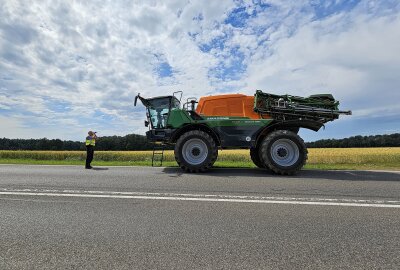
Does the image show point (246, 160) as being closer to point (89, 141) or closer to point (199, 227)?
point (89, 141)

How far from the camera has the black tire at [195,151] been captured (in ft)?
30.6

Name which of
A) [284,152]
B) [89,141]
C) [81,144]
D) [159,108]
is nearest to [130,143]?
[81,144]

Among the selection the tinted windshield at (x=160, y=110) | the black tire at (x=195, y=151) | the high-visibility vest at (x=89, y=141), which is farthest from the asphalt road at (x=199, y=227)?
the high-visibility vest at (x=89, y=141)

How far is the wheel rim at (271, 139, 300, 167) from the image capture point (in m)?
9.12

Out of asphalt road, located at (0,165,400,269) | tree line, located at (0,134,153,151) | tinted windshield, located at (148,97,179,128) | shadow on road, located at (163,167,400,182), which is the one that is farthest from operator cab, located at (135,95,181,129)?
tree line, located at (0,134,153,151)

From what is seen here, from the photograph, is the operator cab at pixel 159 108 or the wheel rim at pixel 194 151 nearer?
the wheel rim at pixel 194 151

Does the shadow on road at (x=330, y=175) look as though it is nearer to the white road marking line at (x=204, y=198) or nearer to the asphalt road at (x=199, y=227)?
the asphalt road at (x=199, y=227)

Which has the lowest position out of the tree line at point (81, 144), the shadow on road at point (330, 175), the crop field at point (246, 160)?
the shadow on road at point (330, 175)

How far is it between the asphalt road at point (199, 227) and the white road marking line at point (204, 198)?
0.02 m

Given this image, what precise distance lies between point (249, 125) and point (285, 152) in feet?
4.66

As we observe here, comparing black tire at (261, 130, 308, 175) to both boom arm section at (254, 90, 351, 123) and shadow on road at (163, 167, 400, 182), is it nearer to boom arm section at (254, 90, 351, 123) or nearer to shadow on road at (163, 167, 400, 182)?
shadow on road at (163, 167, 400, 182)

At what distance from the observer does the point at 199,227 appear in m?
3.58

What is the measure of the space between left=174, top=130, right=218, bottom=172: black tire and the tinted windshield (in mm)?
1404

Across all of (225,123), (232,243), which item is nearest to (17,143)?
(225,123)
